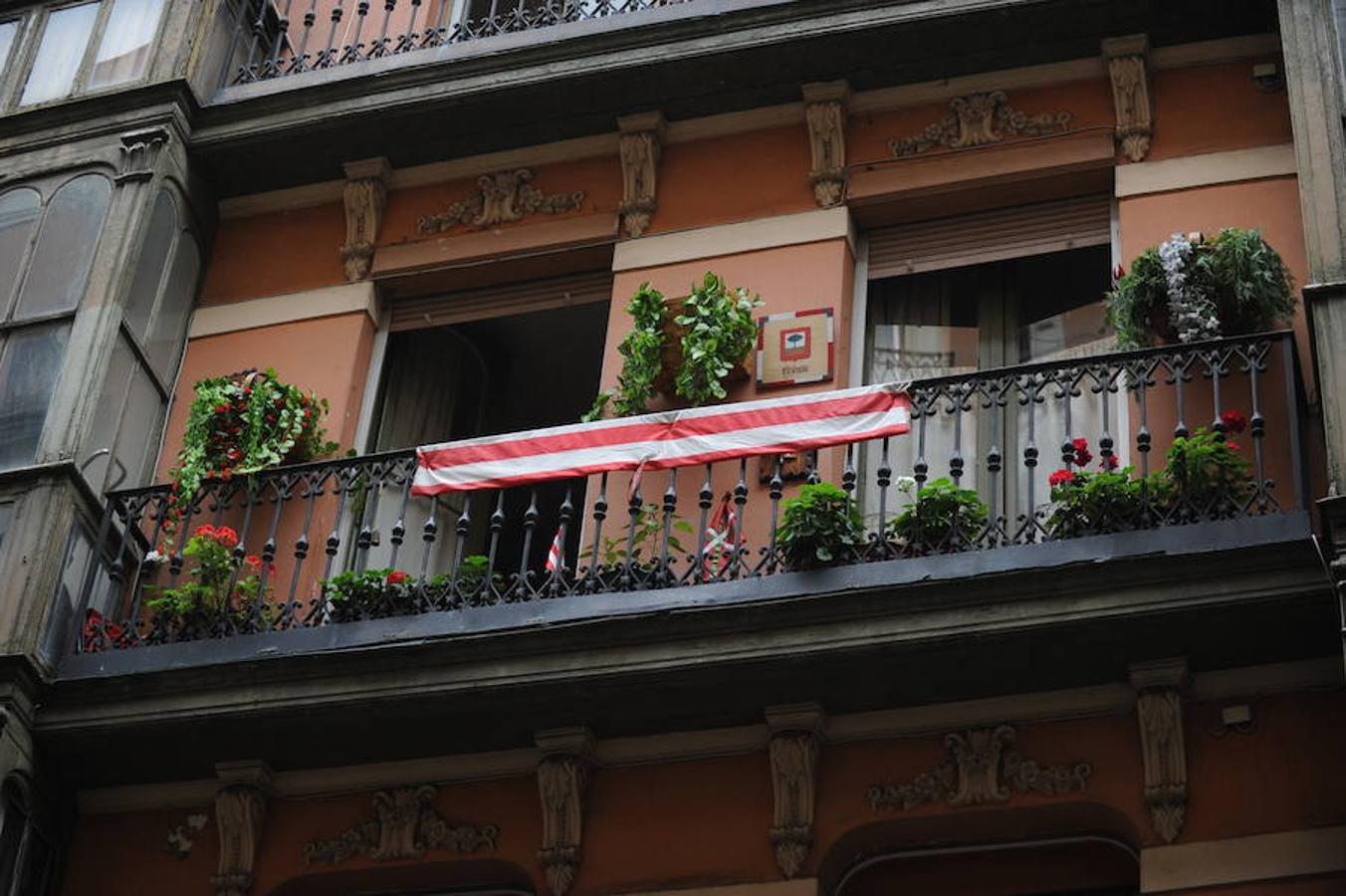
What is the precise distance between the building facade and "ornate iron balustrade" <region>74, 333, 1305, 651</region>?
37mm

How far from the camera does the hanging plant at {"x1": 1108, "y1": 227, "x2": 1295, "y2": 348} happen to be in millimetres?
11758

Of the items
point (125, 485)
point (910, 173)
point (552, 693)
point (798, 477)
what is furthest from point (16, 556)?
point (910, 173)

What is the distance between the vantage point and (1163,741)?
35.4 feet

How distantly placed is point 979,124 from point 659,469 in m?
3.10

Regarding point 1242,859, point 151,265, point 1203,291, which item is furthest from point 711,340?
point 1242,859

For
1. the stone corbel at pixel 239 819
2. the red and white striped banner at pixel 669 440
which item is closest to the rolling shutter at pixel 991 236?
the red and white striped banner at pixel 669 440

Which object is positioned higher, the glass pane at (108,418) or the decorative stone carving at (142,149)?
the decorative stone carving at (142,149)

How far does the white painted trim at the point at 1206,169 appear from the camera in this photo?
12.8 meters

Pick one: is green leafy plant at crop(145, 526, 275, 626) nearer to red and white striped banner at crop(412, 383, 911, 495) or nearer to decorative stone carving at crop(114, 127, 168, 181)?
red and white striped banner at crop(412, 383, 911, 495)

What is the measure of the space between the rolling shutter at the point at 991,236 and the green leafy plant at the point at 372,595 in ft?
11.6

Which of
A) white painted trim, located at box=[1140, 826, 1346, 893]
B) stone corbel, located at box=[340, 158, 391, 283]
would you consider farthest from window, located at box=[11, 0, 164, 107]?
white painted trim, located at box=[1140, 826, 1346, 893]

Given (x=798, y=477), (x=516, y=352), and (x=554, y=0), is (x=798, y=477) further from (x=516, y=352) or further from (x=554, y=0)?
(x=554, y=0)

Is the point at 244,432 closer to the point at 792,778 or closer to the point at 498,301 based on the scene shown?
the point at 498,301

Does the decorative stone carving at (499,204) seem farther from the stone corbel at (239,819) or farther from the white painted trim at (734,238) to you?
the stone corbel at (239,819)
